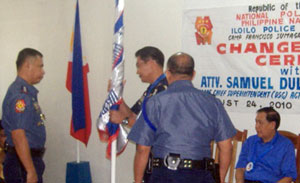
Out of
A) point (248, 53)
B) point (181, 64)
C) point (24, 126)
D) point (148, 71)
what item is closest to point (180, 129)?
point (181, 64)

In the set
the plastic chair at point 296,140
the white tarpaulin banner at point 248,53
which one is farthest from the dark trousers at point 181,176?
the white tarpaulin banner at point 248,53

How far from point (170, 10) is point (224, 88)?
42.8 inches

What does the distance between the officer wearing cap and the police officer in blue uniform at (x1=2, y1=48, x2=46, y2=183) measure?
0.94 meters

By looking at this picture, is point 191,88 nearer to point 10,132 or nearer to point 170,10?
point 10,132

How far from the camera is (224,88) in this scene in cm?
489

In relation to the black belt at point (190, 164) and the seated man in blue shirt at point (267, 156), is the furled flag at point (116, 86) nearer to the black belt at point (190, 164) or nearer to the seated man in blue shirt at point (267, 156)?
the black belt at point (190, 164)

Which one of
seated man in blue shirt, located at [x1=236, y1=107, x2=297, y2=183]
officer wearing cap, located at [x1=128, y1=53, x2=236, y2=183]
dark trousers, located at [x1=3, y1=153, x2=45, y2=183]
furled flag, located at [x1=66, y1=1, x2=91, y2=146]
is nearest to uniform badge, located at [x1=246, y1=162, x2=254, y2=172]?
seated man in blue shirt, located at [x1=236, y1=107, x2=297, y2=183]

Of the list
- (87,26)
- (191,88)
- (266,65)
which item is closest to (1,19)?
(87,26)

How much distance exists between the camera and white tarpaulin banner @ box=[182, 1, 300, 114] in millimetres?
4516

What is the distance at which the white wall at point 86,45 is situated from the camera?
17.6 ft

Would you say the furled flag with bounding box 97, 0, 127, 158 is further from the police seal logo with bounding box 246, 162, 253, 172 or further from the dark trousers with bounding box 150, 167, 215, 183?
the police seal logo with bounding box 246, 162, 253, 172

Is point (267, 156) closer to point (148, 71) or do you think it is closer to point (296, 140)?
point (296, 140)

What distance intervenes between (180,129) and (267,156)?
1379mm

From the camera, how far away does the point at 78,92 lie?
5.71 m
